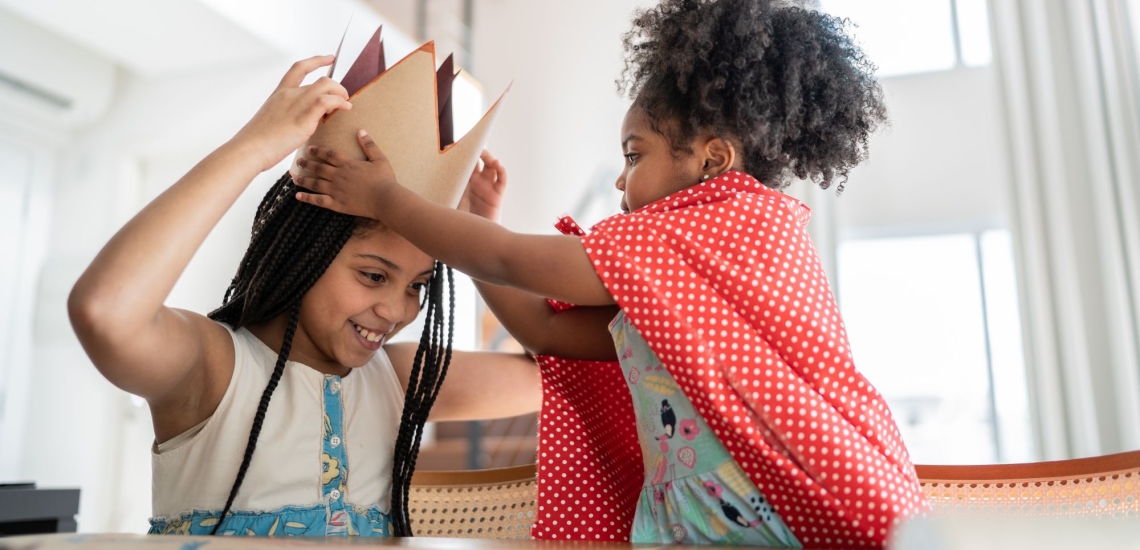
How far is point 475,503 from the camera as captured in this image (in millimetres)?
1184

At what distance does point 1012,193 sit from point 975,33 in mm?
811

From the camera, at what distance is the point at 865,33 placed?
357 centimetres

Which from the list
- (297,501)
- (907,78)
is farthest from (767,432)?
(907,78)

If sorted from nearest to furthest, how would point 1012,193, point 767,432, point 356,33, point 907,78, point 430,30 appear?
point 767,432
point 1012,193
point 356,33
point 907,78
point 430,30

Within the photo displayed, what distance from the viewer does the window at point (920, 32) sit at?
339 centimetres

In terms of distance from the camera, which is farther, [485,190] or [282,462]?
[485,190]

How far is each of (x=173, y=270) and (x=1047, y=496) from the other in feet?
3.12

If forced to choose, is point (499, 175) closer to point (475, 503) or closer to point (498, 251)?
point (498, 251)

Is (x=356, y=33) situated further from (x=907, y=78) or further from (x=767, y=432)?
(x=767, y=432)

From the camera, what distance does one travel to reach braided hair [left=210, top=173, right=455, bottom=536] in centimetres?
100

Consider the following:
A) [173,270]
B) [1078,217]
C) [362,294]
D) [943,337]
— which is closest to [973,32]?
[1078,217]

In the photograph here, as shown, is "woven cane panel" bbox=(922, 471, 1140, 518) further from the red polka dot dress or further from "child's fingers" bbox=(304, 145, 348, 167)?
"child's fingers" bbox=(304, 145, 348, 167)

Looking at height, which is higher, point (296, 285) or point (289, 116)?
point (289, 116)

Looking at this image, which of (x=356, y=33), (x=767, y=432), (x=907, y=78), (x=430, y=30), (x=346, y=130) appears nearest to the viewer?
(x=767, y=432)
